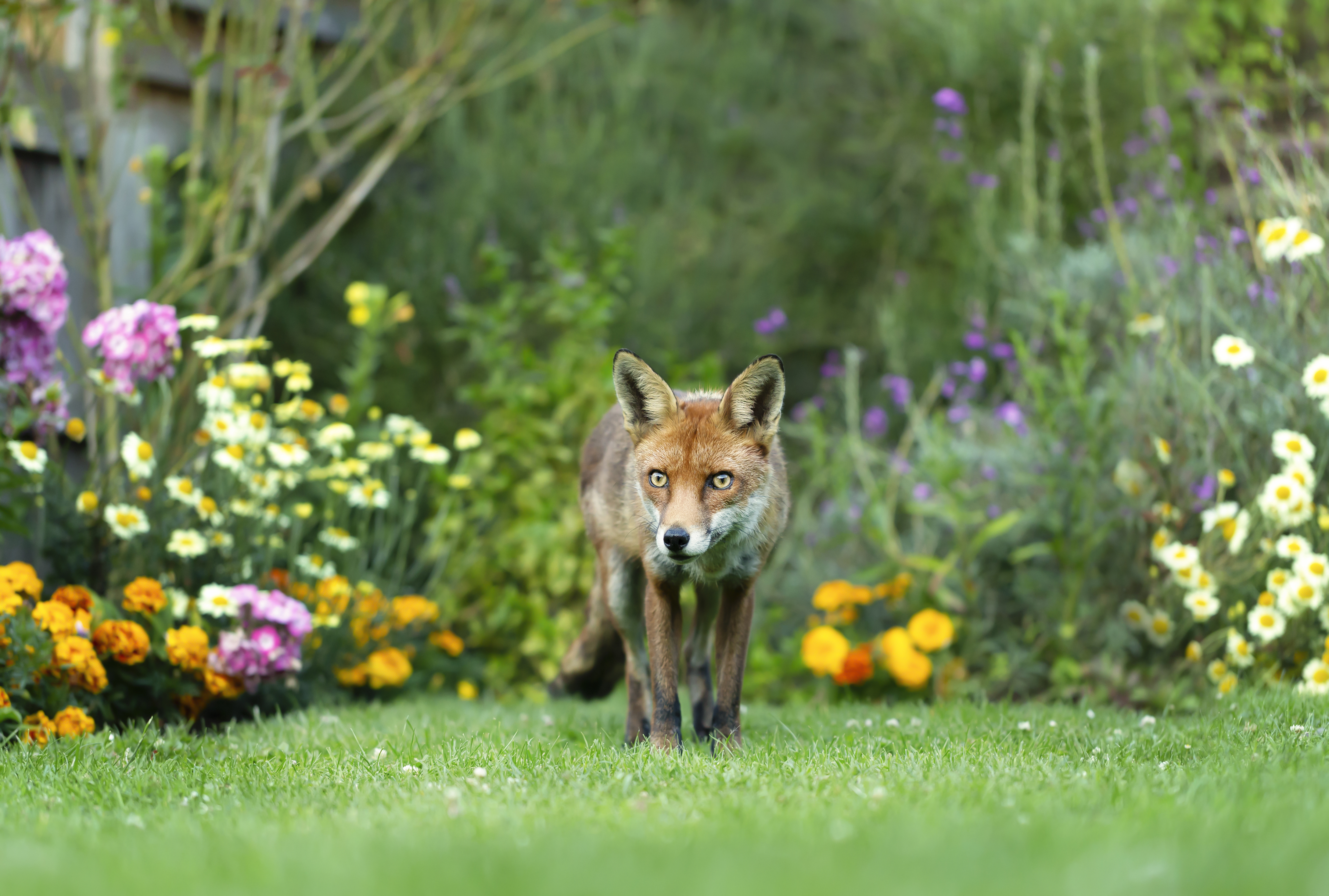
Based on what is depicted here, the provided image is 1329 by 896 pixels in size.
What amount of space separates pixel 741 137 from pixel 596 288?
2.58 metres

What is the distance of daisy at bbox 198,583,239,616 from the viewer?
15.3 ft

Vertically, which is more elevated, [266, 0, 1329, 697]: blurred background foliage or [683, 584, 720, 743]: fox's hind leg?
[266, 0, 1329, 697]: blurred background foliage

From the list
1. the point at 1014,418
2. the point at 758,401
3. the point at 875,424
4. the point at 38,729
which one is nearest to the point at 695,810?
the point at 758,401

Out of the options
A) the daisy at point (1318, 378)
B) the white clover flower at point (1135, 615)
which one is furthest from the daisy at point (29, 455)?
the daisy at point (1318, 378)

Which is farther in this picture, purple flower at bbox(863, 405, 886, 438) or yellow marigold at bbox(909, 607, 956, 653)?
purple flower at bbox(863, 405, 886, 438)

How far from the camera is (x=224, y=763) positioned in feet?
11.9

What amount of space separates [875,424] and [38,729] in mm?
4913

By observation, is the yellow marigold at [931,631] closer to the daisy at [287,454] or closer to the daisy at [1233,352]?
the daisy at [1233,352]

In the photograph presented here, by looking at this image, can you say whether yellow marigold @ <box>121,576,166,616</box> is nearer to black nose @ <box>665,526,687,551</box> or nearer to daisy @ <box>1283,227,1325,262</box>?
black nose @ <box>665,526,687,551</box>

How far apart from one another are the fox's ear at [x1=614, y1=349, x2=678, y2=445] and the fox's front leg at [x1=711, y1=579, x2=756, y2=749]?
0.64 meters

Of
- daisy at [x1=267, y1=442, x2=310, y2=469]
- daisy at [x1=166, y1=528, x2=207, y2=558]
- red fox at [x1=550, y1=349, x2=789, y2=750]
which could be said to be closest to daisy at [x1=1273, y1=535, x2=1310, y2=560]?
red fox at [x1=550, y1=349, x2=789, y2=750]

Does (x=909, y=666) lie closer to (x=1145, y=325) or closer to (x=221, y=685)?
(x=1145, y=325)

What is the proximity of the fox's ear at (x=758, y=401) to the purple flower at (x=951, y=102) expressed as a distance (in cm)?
429

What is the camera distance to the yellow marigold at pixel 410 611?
238 inches
